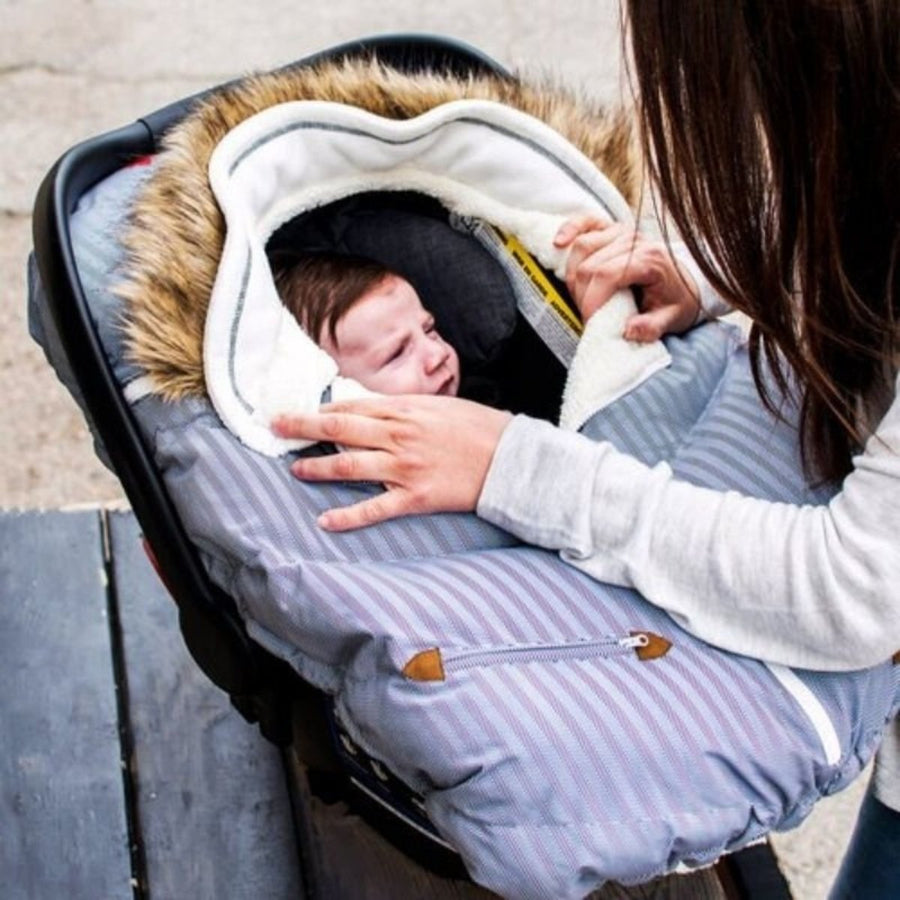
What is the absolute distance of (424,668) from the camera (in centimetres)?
121

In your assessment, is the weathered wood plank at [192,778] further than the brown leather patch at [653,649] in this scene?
Yes

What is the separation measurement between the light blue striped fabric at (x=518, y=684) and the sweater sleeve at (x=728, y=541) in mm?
30

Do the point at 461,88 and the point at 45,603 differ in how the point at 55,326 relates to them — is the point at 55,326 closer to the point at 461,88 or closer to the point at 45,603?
the point at 461,88

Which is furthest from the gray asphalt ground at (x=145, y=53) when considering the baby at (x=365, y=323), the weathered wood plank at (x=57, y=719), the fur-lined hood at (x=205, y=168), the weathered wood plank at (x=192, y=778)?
the fur-lined hood at (x=205, y=168)

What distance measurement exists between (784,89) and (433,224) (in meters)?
0.65

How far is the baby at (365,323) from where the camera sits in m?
1.60

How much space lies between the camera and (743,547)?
1.22 m

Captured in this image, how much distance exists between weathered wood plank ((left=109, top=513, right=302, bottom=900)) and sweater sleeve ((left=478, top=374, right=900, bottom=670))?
26.2 inches

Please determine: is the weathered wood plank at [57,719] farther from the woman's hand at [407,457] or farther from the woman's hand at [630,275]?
the woman's hand at [630,275]

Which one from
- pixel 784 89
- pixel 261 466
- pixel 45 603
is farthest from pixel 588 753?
pixel 45 603

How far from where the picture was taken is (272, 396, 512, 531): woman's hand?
1.33 meters

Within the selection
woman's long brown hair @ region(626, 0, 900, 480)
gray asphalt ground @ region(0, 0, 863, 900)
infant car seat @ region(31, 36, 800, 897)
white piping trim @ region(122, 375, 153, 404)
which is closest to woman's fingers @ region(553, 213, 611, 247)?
infant car seat @ region(31, 36, 800, 897)

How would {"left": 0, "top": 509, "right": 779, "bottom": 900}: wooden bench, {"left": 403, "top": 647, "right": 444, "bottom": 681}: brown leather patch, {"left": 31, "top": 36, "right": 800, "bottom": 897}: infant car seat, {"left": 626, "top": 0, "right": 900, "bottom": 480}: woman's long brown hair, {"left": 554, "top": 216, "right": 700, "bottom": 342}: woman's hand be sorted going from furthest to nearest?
{"left": 0, "top": 509, "right": 779, "bottom": 900}: wooden bench → {"left": 554, "top": 216, "right": 700, "bottom": 342}: woman's hand → {"left": 31, "top": 36, "right": 800, "bottom": 897}: infant car seat → {"left": 403, "top": 647, "right": 444, "bottom": 681}: brown leather patch → {"left": 626, "top": 0, "right": 900, "bottom": 480}: woman's long brown hair

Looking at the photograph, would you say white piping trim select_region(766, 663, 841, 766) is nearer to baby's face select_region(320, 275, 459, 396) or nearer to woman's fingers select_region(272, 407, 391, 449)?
woman's fingers select_region(272, 407, 391, 449)
